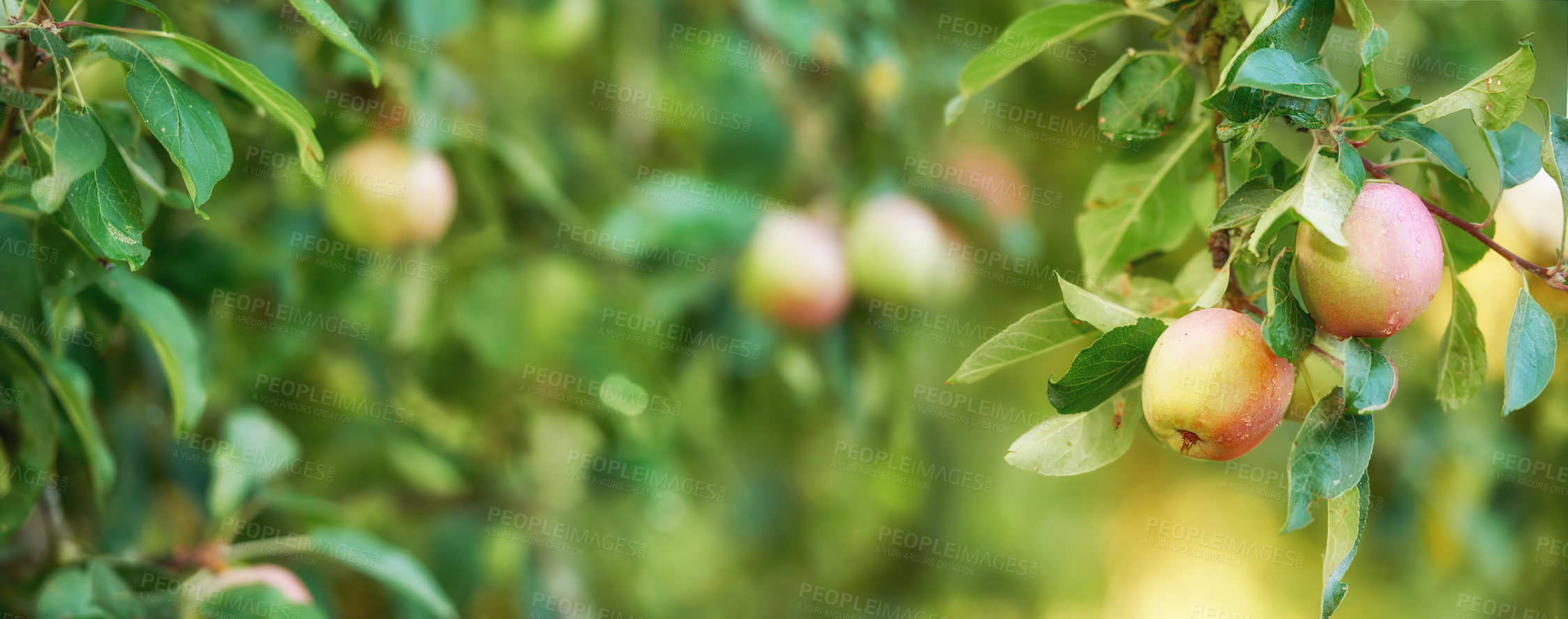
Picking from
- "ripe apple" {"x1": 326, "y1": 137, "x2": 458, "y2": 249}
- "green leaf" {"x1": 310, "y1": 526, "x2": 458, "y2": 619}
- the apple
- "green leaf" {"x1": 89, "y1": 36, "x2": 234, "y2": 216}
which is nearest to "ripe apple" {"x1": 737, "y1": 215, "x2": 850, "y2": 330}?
the apple

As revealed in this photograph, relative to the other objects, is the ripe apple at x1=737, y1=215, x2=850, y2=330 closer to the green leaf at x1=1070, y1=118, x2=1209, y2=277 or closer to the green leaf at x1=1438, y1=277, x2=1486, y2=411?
the green leaf at x1=1070, y1=118, x2=1209, y2=277

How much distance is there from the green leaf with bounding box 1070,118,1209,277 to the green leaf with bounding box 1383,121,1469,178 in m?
0.19

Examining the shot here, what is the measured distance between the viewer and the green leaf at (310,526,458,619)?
3.01 ft

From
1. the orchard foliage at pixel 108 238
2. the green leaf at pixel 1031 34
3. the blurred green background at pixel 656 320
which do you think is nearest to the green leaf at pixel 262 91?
the orchard foliage at pixel 108 238

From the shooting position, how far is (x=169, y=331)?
29.3 inches

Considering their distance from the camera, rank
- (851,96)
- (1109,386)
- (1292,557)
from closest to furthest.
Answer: (1109,386) < (851,96) < (1292,557)

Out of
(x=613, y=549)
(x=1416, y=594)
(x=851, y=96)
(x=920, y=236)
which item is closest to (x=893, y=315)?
(x=920, y=236)

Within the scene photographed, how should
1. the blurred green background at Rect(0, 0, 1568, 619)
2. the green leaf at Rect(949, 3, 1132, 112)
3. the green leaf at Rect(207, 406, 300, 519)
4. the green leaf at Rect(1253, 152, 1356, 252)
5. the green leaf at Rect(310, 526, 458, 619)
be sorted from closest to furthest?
the green leaf at Rect(1253, 152, 1356, 252), the green leaf at Rect(949, 3, 1132, 112), the green leaf at Rect(310, 526, 458, 619), the green leaf at Rect(207, 406, 300, 519), the blurred green background at Rect(0, 0, 1568, 619)

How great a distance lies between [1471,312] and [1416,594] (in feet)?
6.37

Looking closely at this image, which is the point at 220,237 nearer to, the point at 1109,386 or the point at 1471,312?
the point at 1109,386

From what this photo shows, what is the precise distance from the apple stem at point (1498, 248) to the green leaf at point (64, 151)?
25.6 inches

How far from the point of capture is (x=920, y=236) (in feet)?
4.37

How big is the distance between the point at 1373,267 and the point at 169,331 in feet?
2.54

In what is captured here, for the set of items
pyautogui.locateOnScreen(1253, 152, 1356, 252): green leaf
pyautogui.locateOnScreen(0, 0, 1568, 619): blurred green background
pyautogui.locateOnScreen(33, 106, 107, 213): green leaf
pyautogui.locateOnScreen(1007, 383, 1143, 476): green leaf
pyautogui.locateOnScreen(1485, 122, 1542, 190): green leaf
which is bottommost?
pyautogui.locateOnScreen(0, 0, 1568, 619): blurred green background
